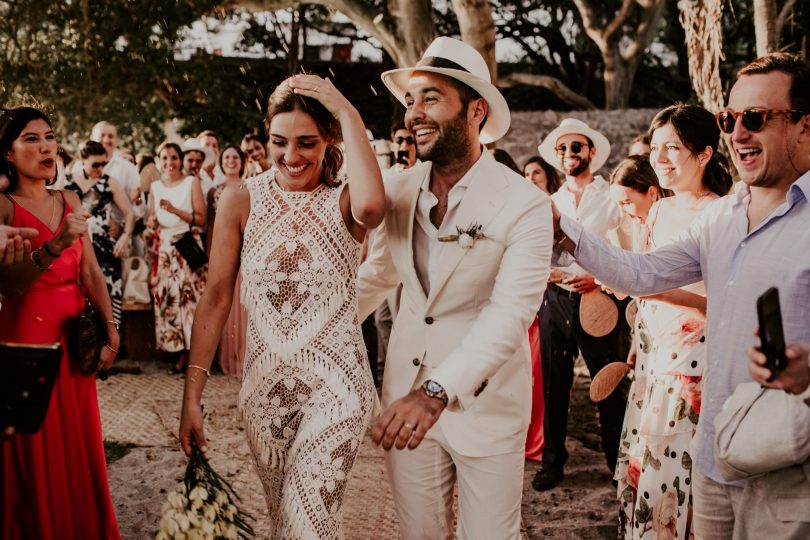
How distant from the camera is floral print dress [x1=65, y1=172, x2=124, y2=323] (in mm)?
8062

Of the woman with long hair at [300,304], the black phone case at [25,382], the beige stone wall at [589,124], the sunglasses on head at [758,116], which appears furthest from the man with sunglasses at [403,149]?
the beige stone wall at [589,124]

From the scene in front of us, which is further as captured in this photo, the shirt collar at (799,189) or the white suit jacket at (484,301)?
the white suit jacket at (484,301)

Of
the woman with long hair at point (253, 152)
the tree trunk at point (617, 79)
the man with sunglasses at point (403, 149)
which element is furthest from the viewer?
the tree trunk at point (617, 79)

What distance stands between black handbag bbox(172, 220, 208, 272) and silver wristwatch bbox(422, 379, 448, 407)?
246 inches

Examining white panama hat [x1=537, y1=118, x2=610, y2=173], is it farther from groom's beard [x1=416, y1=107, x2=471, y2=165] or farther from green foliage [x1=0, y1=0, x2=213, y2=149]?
green foliage [x1=0, y1=0, x2=213, y2=149]

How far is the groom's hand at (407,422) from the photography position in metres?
2.41

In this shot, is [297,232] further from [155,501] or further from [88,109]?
[88,109]

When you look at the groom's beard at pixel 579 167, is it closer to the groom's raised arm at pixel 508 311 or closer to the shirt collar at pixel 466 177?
the shirt collar at pixel 466 177

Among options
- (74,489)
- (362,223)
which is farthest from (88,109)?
(362,223)

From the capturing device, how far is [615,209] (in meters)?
5.91

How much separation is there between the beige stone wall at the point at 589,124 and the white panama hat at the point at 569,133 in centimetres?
647

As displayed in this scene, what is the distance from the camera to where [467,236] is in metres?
2.87

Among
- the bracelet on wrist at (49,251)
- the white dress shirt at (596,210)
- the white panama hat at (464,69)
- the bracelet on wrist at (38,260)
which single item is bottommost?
the bracelet on wrist at (38,260)

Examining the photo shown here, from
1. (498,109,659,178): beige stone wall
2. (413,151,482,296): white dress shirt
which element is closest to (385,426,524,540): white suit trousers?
(413,151,482,296): white dress shirt
